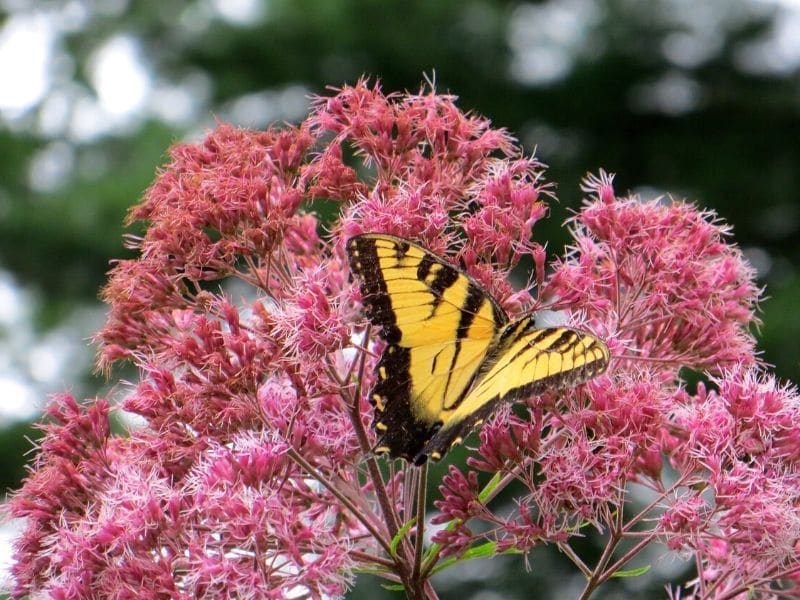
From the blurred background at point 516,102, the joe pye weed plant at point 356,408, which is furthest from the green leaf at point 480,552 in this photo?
the blurred background at point 516,102

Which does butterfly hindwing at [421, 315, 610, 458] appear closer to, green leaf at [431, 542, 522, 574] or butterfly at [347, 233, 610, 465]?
butterfly at [347, 233, 610, 465]

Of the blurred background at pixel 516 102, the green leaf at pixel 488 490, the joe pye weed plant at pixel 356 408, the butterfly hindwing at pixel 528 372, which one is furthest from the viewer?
the blurred background at pixel 516 102

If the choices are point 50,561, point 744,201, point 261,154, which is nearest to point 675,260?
point 261,154

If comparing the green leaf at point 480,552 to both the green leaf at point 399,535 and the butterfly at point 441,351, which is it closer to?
the green leaf at point 399,535

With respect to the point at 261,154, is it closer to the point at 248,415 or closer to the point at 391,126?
the point at 391,126

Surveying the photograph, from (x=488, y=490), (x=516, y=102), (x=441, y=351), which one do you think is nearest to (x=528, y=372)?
(x=441, y=351)

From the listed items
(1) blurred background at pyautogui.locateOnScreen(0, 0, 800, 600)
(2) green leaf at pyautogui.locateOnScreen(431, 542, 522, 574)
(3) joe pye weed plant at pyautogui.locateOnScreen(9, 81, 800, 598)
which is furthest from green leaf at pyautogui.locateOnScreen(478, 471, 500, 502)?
(1) blurred background at pyautogui.locateOnScreen(0, 0, 800, 600)

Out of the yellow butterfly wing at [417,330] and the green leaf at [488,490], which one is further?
the green leaf at [488,490]
